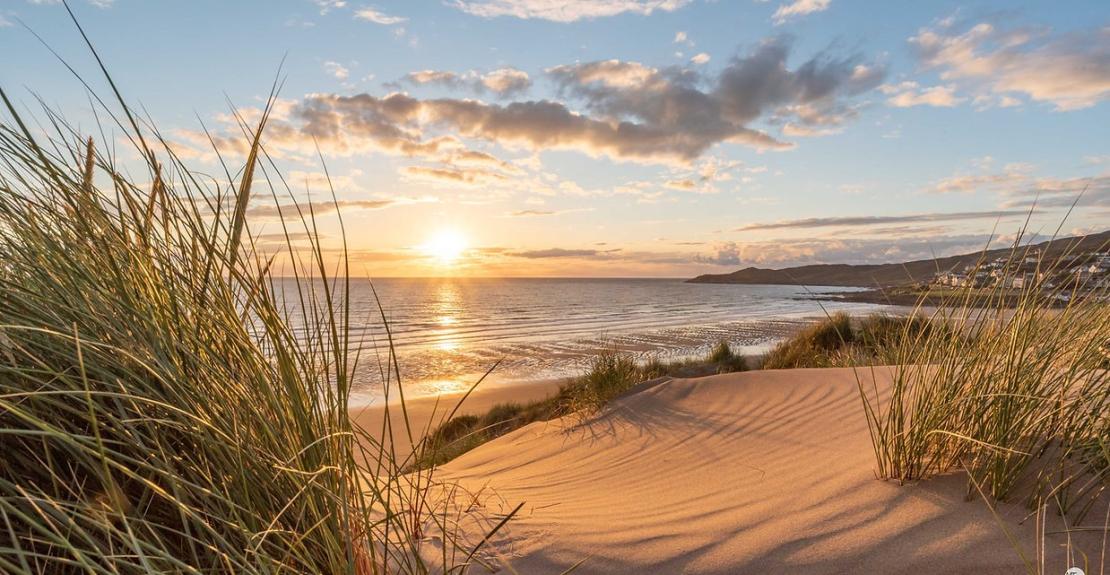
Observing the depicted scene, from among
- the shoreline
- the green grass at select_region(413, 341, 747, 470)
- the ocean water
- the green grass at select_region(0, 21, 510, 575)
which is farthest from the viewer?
the ocean water

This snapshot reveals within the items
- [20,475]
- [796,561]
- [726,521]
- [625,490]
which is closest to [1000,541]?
[796,561]

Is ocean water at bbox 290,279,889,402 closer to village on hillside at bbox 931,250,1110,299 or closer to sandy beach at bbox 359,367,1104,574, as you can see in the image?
sandy beach at bbox 359,367,1104,574

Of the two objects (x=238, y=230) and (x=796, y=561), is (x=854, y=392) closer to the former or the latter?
(x=796, y=561)

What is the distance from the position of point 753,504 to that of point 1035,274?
6.17 ft

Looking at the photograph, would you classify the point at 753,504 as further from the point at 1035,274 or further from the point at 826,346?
the point at 826,346

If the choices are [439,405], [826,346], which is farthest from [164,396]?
[826,346]

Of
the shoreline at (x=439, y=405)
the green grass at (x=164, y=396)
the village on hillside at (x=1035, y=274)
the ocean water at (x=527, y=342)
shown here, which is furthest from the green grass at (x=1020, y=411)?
the ocean water at (x=527, y=342)

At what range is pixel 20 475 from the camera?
1.33 meters

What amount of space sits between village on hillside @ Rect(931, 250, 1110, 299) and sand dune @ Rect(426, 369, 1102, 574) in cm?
109

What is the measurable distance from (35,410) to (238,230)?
61 centimetres

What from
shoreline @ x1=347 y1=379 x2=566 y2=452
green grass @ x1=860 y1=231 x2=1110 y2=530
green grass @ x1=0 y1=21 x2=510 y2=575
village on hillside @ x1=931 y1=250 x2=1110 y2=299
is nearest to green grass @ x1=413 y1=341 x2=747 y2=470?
shoreline @ x1=347 y1=379 x2=566 y2=452

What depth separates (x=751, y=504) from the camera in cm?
330

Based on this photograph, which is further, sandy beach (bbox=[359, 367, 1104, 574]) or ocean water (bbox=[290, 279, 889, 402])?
ocean water (bbox=[290, 279, 889, 402])

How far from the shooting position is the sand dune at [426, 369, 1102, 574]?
258cm
